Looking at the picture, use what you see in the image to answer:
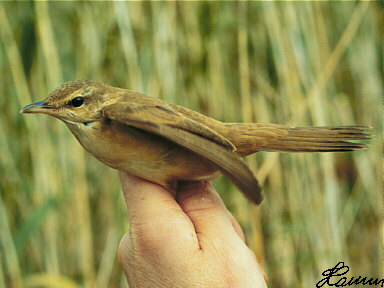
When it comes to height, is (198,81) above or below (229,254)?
above

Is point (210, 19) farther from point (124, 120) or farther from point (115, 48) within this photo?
point (124, 120)

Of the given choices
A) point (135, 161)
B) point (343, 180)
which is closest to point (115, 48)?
point (135, 161)

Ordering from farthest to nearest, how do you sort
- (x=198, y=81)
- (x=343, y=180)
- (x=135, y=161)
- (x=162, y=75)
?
(x=343, y=180)
(x=198, y=81)
(x=162, y=75)
(x=135, y=161)

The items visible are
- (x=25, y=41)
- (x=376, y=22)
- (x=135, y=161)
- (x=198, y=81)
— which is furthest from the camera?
(x=376, y=22)

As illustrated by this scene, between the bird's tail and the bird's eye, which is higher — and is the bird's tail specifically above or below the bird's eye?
below

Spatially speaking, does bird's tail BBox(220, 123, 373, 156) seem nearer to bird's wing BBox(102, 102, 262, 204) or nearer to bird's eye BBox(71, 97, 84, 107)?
bird's wing BBox(102, 102, 262, 204)
